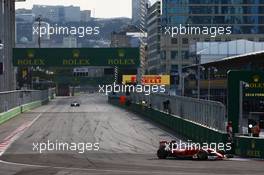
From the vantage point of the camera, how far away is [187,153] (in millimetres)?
26062

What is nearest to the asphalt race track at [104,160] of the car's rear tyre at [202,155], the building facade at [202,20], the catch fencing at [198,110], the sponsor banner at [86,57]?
the car's rear tyre at [202,155]

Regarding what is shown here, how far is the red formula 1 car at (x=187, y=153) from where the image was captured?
25938mm

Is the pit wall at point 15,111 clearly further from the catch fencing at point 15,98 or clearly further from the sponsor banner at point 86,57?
the sponsor banner at point 86,57

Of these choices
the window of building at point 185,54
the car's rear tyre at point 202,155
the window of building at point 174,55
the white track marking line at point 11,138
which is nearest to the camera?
the car's rear tyre at point 202,155

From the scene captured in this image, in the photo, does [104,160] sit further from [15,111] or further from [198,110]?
[15,111]

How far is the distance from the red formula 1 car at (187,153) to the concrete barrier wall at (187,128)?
2564mm

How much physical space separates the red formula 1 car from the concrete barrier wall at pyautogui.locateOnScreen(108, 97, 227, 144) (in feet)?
8.41

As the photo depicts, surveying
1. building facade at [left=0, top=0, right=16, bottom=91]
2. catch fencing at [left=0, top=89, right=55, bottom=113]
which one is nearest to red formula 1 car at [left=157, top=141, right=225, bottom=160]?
catch fencing at [left=0, top=89, right=55, bottom=113]

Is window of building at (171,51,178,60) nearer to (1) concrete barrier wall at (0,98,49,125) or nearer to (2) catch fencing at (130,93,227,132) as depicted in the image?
(1) concrete barrier wall at (0,98,49,125)

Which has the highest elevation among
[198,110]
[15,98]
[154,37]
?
[154,37]

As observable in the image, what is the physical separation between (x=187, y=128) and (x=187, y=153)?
1268 cm

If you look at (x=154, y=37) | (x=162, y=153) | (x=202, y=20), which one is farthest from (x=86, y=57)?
(x=202, y=20)

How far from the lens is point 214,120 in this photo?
3148 cm

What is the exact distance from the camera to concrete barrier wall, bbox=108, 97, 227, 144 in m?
30.0
